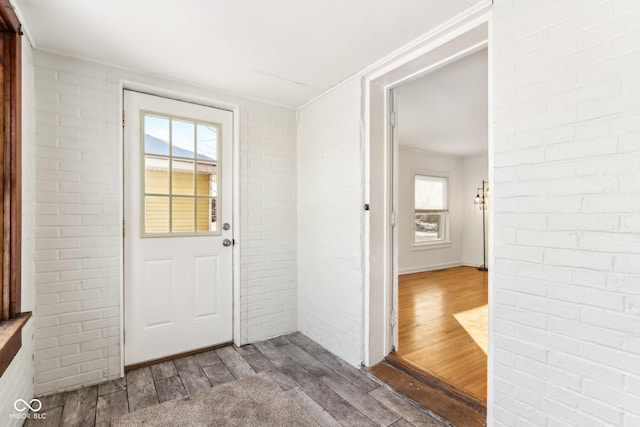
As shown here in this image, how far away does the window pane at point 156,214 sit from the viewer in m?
2.50

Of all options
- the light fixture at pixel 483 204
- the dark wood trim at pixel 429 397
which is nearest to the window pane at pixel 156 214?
the dark wood trim at pixel 429 397

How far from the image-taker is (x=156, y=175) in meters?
2.53

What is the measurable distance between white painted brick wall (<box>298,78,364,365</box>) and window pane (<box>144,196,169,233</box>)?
1218 millimetres

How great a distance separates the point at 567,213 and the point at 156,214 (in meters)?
2.66

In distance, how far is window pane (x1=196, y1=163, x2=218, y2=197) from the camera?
8.95 feet

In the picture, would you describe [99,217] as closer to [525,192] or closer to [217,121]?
[217,121]

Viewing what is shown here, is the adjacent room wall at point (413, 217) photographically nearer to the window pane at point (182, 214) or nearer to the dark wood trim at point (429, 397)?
the dark wood trim at point (429, 397)

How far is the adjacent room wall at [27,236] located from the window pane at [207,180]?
1.07 m

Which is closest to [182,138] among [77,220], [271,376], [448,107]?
[77,220]

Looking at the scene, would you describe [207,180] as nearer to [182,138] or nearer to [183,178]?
[183,178]

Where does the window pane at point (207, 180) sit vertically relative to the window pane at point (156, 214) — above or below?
above

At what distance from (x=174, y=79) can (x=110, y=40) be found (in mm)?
570

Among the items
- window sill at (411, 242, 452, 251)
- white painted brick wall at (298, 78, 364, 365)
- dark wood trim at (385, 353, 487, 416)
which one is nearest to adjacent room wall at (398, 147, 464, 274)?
window sill at (411, 242, 452, 251)

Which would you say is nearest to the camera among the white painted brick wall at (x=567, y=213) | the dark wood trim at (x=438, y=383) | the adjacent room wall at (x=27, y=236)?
the white painted brick wall at (x=567, y=213)
